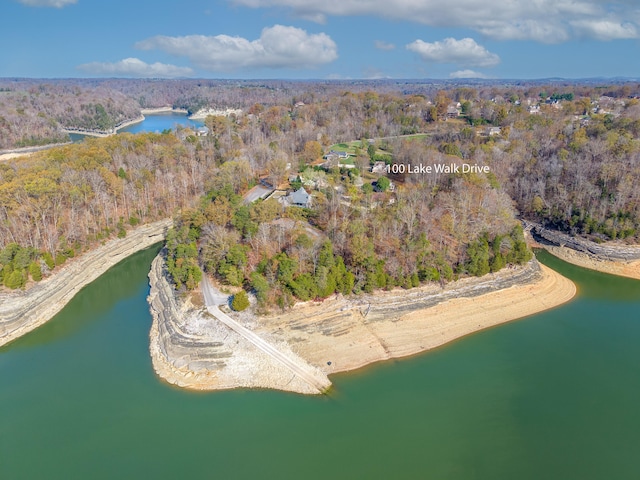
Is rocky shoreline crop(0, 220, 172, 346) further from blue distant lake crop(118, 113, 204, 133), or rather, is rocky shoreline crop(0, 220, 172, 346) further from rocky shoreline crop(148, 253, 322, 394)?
blue distant lake crop(118, 113, 204, 133)

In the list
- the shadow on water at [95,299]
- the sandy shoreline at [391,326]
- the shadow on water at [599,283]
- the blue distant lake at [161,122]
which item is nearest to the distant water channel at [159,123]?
the blue distant lake at [161,122]

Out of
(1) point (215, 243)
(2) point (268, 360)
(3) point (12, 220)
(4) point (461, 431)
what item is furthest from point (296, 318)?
(3) point (12, 220)

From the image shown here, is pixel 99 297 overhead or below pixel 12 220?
below

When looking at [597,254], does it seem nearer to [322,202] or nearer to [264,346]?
[322,202]

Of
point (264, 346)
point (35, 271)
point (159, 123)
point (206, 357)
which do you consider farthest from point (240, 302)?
point (159, 123)

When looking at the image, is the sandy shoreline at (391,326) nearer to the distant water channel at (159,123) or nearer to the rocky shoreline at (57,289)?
the rocky shoreline at (57,289)

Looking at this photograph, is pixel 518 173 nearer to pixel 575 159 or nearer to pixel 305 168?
pixel 575 159

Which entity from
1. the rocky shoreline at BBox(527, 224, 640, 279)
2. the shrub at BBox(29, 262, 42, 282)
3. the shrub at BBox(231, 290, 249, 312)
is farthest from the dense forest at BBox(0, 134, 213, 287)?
the rocky shoreline at BBox(527, 224, 640, 279)
